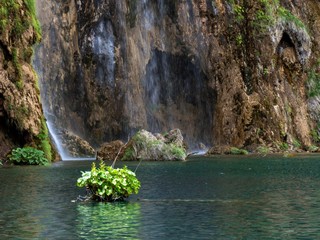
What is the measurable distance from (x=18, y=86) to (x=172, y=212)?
Answer: 27.6 metres

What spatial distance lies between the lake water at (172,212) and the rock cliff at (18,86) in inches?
652

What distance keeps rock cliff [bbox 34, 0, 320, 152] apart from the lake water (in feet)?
129

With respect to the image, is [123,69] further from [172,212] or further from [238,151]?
[172,212]

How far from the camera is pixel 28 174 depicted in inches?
1141

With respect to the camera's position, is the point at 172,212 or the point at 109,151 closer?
the point at 172,212

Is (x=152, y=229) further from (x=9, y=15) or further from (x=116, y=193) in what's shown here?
(x=9, y=15)

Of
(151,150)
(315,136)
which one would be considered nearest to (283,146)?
(315,136)

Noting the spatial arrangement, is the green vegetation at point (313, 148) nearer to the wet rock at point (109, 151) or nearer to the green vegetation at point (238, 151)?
the green vegetation at point (238, 151)

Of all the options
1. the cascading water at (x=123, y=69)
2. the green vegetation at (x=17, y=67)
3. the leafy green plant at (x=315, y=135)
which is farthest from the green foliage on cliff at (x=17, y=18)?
the leafy green plant at (x=315, y=135)

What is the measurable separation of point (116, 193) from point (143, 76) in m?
48.9

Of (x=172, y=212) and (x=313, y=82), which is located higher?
(x=313, y=82)

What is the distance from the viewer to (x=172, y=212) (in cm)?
1533

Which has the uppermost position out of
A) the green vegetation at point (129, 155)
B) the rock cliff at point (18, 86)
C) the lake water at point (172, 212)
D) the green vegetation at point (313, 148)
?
the rock cliff at point (18, 86)

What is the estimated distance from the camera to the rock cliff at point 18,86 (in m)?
40.0
